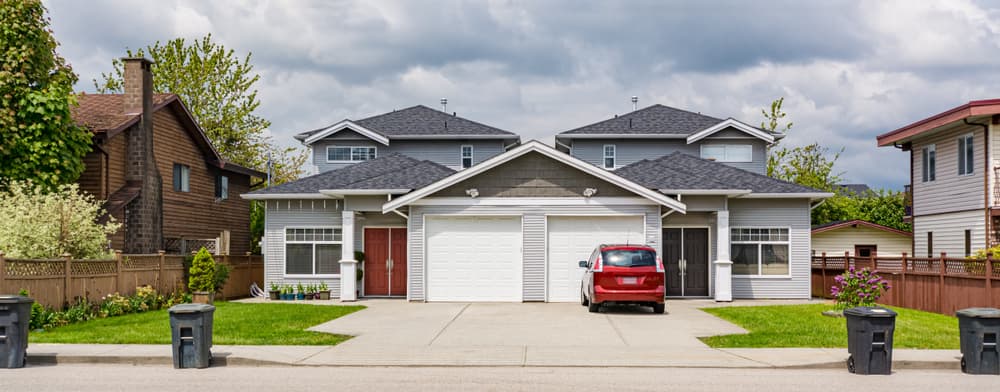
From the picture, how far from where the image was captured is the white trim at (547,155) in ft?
82.0

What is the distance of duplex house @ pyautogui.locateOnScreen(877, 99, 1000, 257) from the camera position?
86.4 feet

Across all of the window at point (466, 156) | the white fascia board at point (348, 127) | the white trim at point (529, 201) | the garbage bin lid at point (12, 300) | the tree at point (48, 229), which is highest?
the white fascia board at point (348, 127)

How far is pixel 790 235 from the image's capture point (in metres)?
27.0

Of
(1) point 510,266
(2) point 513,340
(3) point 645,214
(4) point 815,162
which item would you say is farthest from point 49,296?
(4) point 815,162

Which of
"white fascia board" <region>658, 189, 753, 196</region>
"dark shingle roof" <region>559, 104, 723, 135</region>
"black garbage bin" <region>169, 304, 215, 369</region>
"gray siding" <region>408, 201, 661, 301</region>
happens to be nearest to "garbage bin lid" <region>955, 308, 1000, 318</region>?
"black garbage bin" <region>169, 304, 215, 369</region>

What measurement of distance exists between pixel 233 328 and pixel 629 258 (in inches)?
344

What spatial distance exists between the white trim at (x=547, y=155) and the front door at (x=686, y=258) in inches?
83.0

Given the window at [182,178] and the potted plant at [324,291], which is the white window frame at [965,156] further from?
the window at [182,178]

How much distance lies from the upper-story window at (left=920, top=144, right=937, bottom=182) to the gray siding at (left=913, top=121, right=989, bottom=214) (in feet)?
0.45

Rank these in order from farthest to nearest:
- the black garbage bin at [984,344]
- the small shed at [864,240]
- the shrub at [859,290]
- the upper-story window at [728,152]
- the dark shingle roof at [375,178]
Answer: the small shed at [864,240] < the upper-story window at [728,152] < the dark shingle roof at [375,178] < the shrub at [859,290] < the black garbage bin at [984,344]

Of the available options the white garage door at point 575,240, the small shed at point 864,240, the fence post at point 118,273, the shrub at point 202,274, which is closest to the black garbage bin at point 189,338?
the fence post at point 118,273

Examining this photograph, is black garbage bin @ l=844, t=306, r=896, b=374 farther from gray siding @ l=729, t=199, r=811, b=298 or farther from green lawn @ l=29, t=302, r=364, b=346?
gray siding @ l=729, t=199, r=811, b=298

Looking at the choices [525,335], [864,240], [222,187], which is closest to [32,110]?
[222,187]

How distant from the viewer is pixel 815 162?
185ft
